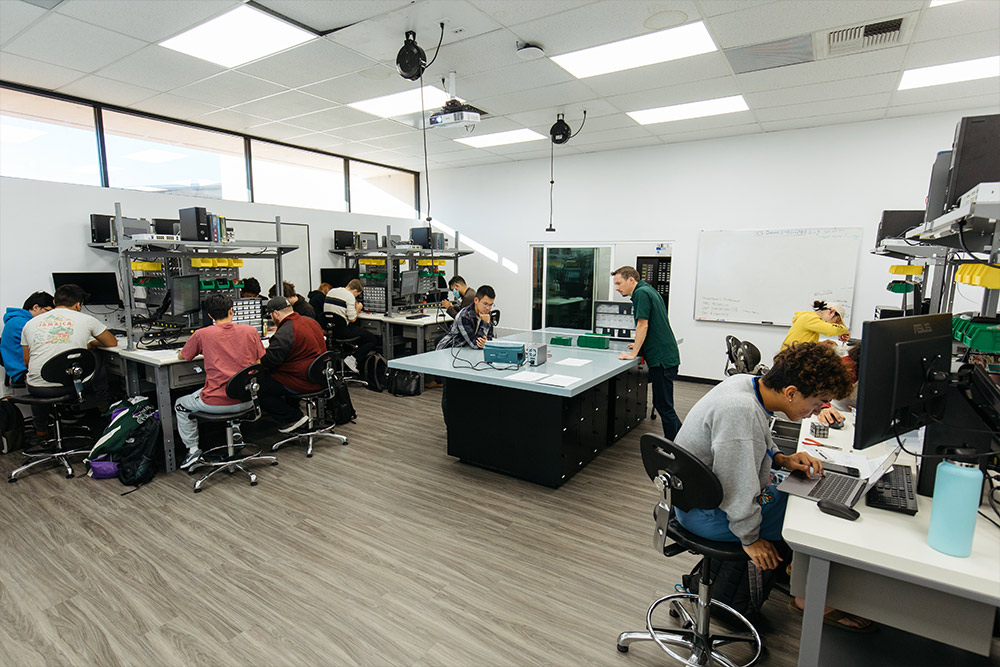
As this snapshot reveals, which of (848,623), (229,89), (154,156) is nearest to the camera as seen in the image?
(848,623)

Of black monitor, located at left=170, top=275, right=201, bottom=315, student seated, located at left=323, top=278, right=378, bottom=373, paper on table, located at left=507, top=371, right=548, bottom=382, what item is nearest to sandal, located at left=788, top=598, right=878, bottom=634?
paper on table, located at left=507, top=371, right=548, bottom=382

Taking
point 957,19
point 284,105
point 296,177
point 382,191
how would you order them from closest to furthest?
point 957,19 → point 284,105 → point 296,177 → point 382,191

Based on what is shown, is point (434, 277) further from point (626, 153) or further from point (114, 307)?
point (114, 307)

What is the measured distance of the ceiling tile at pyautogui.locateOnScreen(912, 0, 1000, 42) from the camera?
2861mm

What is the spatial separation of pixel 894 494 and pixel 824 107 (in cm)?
459

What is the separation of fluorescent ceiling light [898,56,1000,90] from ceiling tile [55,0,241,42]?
16.6 ft

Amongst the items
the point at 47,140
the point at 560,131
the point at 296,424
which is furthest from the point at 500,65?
the point at 47,140

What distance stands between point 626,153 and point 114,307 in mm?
6215

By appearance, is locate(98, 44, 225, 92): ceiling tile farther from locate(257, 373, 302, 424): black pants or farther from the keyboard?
the keyboard

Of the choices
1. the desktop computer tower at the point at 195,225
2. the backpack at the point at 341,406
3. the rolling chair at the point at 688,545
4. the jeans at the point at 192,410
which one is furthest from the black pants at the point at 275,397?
the rolling chair at the point at 688,545

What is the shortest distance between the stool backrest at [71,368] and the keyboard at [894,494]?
462 centimetres

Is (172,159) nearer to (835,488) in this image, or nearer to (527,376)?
(527,376)

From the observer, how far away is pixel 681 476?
5.35 ft

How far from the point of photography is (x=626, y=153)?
659 centimetres
